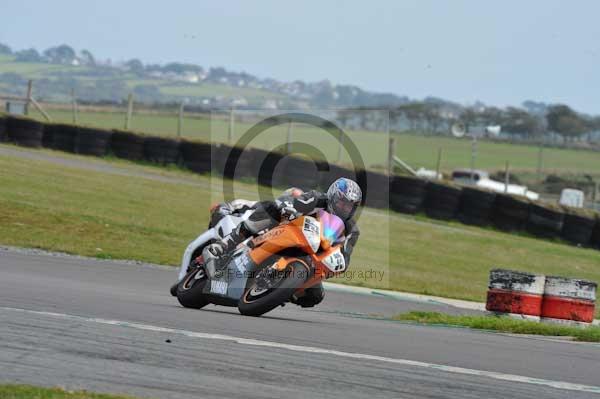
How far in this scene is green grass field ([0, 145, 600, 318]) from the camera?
19031 mm

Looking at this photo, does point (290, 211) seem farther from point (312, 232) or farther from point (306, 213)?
point (312, 232)

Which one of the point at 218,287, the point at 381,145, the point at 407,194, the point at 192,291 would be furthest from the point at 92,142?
the point at 218,287

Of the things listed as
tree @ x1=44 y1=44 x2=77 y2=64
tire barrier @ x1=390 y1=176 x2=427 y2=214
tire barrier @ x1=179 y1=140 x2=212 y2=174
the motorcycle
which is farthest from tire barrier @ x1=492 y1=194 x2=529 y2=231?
tree @ x1=44 y1=44 x2=77 y2=64

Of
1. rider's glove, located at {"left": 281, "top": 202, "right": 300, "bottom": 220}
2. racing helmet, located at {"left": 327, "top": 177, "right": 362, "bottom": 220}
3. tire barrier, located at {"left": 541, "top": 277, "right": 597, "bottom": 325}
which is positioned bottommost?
tire barrier, located at {"left": 541, "top": 277, "right": 597, "bottom": 325}

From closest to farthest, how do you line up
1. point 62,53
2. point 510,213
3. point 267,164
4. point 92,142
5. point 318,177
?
1. point 510,213
2. point 318,177
3. point 267,164
4. point 92,142
5. point 62,53

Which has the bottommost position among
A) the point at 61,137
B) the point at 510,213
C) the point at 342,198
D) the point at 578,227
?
the point at 578,227

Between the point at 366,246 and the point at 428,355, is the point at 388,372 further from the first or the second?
the point at 366,246

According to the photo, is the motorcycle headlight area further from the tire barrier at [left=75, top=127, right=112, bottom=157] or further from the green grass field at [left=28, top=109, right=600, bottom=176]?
the tire barrier at [left=75, top=127, right=112, bottom=157]

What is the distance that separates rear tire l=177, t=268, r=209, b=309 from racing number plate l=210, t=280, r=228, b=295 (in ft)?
0.56

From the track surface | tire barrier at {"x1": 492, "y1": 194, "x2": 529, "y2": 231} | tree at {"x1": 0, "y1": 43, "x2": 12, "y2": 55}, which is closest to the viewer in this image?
the track surface

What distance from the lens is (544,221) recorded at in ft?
96.1

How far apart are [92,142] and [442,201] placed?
11.2 meters

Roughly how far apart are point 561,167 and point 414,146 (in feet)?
31.1

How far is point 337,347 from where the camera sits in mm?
8180
